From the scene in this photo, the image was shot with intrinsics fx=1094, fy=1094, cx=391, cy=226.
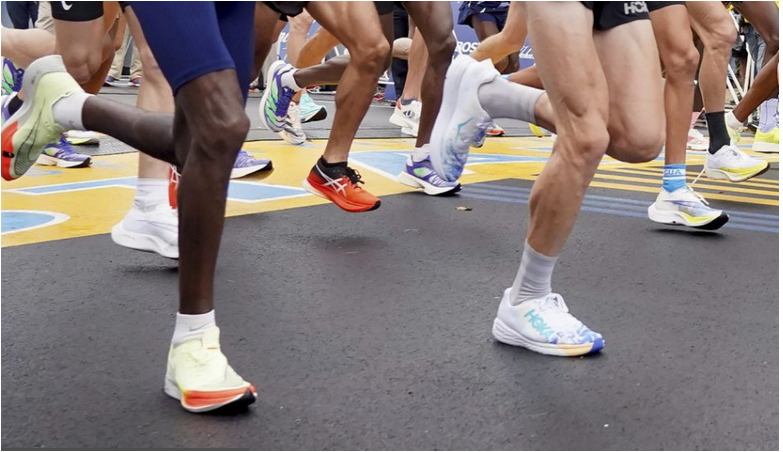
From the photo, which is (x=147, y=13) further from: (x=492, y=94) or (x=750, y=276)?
A: (x=750, y=276)

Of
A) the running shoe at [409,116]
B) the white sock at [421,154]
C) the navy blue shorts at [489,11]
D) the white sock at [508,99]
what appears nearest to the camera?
the white sock at [508,99]

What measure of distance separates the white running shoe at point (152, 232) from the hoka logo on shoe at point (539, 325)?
1.58m

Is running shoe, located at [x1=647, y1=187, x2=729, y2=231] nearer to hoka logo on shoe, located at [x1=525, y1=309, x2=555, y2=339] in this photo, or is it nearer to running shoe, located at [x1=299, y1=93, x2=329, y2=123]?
hoka logo on shoe, located at [x1=525, y1=309, x2=555, y2=339]

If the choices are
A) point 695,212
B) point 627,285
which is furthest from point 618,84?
point 695,212

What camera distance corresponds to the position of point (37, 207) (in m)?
5.45

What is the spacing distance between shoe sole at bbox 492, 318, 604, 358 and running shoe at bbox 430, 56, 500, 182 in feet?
3.21

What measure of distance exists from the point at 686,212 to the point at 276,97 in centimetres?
303

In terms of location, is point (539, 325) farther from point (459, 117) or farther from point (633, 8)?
point (459, 117)

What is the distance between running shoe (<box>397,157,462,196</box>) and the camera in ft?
21.3

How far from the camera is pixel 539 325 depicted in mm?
3258

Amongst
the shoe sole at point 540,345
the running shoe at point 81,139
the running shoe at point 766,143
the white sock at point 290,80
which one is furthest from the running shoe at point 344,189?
the running shoe at point 766,143

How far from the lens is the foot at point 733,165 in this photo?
21.4 feet

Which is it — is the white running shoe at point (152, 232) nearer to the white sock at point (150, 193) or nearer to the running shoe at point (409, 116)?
the white sock at point (150, 193)

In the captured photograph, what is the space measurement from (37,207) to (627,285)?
2959 mm
